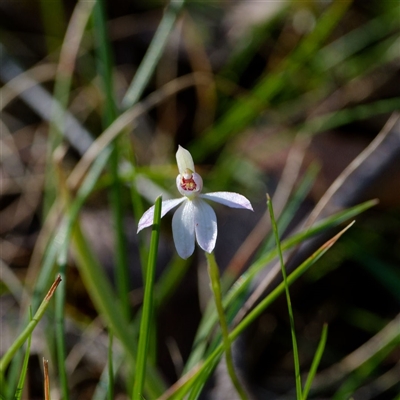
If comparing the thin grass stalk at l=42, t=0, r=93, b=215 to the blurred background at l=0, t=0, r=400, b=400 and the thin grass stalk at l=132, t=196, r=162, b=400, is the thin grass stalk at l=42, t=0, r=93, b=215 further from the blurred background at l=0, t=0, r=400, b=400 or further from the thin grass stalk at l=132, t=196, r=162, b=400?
the thin grass stalk at l=132, t=196, r=162, b=400

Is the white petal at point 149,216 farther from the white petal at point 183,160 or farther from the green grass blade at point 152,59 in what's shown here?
the green grass blade at point 152,59

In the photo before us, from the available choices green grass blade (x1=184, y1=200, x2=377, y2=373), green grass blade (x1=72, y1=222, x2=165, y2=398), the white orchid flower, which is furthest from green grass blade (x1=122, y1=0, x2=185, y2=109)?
the white orchid flower

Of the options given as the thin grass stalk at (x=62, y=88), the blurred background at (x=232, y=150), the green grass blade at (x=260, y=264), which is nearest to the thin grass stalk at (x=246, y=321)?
the green grass blade at (x=260, y=264)

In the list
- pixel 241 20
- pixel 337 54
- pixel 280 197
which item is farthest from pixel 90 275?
pixel 241 20

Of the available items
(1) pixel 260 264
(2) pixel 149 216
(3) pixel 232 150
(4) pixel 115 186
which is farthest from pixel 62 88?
(2) pixel 149 216

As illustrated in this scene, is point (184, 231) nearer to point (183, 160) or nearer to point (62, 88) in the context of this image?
point (183, 160)
